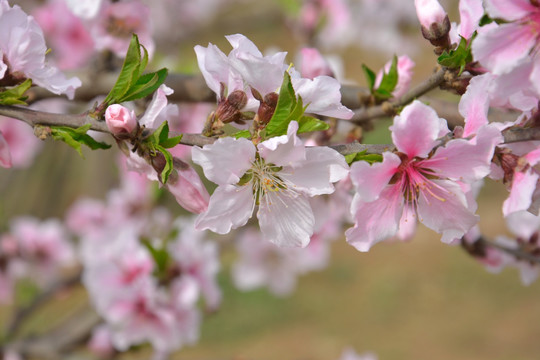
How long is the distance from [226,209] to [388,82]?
0.45 m

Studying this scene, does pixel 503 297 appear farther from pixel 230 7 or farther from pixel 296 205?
pixel 230 7

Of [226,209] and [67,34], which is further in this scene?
[67,34]

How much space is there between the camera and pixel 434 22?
2.75 feet

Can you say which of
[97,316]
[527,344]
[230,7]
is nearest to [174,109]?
[97,316]

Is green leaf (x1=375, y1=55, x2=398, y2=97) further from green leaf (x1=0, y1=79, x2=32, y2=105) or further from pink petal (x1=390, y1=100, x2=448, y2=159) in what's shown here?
green leaf (x1=0, y1=79, x2=32, y2=105)

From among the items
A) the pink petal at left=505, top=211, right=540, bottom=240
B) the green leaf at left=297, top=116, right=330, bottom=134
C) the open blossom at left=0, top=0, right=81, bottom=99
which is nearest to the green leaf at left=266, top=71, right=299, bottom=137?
the green leaf at left=297, top=116, right=330, bottom=134

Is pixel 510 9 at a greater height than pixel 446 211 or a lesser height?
greater

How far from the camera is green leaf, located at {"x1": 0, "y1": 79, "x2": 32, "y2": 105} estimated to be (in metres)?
0.82

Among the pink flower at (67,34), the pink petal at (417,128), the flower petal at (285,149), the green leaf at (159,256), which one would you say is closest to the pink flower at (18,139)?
the pink flower at (67,34)

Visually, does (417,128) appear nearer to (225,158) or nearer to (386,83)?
(225,158)

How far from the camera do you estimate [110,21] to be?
1632 millimetres

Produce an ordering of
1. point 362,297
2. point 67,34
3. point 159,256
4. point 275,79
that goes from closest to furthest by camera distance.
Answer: point 275,79 < point 159,256 < point 67,34 < point 362,297

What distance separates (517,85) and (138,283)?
122cm

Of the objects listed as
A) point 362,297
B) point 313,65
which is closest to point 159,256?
point 313,65
